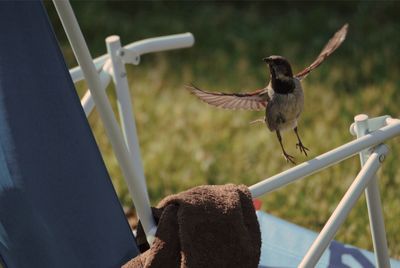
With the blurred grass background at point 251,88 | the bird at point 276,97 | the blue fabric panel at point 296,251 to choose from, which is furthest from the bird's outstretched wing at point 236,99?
the blurred grass background at point 251,88

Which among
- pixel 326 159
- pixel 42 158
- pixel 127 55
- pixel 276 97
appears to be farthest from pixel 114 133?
pixel 127 55

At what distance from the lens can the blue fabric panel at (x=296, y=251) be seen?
227 centimetres

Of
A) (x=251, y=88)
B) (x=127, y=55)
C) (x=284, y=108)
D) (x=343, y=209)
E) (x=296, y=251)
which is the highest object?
(x=127, y=55)

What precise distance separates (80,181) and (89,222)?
3.6 inches

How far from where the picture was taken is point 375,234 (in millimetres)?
1893

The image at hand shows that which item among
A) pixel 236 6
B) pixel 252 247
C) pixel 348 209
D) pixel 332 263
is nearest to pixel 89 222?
pixel 252 247

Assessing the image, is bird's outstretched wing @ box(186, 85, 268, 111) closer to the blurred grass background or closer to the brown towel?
the brown towel

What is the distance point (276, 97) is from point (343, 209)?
26 cm

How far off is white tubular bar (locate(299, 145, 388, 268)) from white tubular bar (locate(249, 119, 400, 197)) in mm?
30

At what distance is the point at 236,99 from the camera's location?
1.75m

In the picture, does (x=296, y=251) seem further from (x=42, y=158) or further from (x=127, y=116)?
(x=42, y=158)

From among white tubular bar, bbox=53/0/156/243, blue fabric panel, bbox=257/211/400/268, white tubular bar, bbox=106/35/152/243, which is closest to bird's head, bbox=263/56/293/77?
white tubular bar, bbox=53/0/156/243

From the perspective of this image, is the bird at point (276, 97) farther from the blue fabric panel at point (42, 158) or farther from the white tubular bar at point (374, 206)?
the blue fabric panel at point (42, 158)

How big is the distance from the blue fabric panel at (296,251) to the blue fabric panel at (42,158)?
0.66 m
